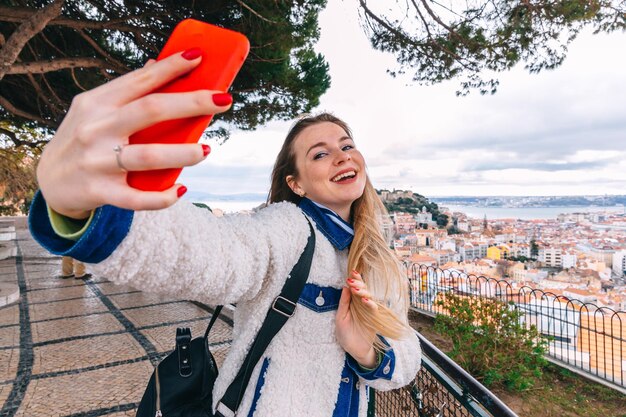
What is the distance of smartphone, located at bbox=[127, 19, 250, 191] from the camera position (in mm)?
418

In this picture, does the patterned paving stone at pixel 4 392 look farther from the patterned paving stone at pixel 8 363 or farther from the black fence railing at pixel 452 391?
the black fence railing at pixel 452 391

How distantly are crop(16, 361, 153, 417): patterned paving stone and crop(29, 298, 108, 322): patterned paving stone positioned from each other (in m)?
2.40

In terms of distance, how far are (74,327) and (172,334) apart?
55.3 inches

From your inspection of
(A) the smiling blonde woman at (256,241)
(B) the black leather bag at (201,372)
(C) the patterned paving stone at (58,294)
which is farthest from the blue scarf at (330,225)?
(C) the patterned paving stone at (58,294)

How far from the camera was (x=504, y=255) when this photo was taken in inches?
666

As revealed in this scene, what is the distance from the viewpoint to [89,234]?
0.50 meters

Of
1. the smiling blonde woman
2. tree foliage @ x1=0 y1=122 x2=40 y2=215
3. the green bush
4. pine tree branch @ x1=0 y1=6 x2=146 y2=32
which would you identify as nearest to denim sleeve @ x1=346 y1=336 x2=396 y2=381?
the smiling blonde woman

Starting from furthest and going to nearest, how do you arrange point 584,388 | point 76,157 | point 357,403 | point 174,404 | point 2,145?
point 2,145, point 584,388, point 357,403, point 174,404, point 76,157

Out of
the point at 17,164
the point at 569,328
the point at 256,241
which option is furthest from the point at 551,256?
the point at 17,164

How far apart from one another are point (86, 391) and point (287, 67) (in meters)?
5.54

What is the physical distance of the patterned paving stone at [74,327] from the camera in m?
4.45

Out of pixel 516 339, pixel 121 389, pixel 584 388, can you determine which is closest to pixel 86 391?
pixel 121 389

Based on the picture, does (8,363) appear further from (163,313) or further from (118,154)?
(118,154)

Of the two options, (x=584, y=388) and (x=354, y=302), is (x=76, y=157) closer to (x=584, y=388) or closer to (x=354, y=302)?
(x=354, y=302)
